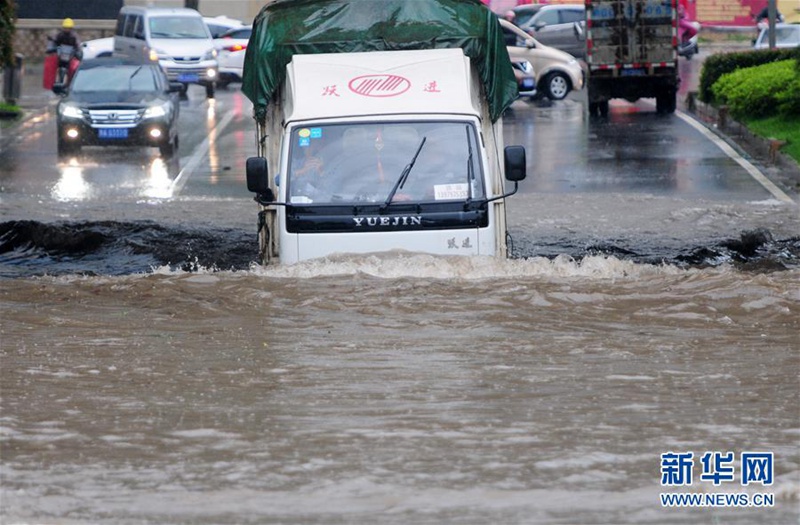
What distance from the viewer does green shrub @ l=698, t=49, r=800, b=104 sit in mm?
27594

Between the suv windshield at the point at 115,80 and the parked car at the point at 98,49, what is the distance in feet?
29.9

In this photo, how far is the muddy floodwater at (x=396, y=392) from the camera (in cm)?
659

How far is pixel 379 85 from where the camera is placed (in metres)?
11.2

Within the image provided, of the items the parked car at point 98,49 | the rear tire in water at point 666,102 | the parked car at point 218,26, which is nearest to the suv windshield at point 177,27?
the parked car at point 98,49

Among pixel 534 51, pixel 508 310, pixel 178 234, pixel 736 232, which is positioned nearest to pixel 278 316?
pixel 508 310

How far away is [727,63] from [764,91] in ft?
13.4

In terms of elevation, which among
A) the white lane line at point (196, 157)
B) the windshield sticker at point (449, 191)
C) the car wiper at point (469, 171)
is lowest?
the white lane line at point (196, 157)

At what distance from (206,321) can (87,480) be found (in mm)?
3475

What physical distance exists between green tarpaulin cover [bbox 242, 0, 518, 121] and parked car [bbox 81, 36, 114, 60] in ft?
73.5

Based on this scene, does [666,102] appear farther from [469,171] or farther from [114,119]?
[469,171]

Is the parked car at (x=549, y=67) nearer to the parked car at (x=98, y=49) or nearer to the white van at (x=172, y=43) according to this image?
the white van at (x=172, y=43)

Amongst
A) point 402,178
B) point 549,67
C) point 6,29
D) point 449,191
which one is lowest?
point 449,191

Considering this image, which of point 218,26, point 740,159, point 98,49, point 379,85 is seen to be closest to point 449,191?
point 379,85

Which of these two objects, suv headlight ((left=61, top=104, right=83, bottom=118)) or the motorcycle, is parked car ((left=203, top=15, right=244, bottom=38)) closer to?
the motorcycle
